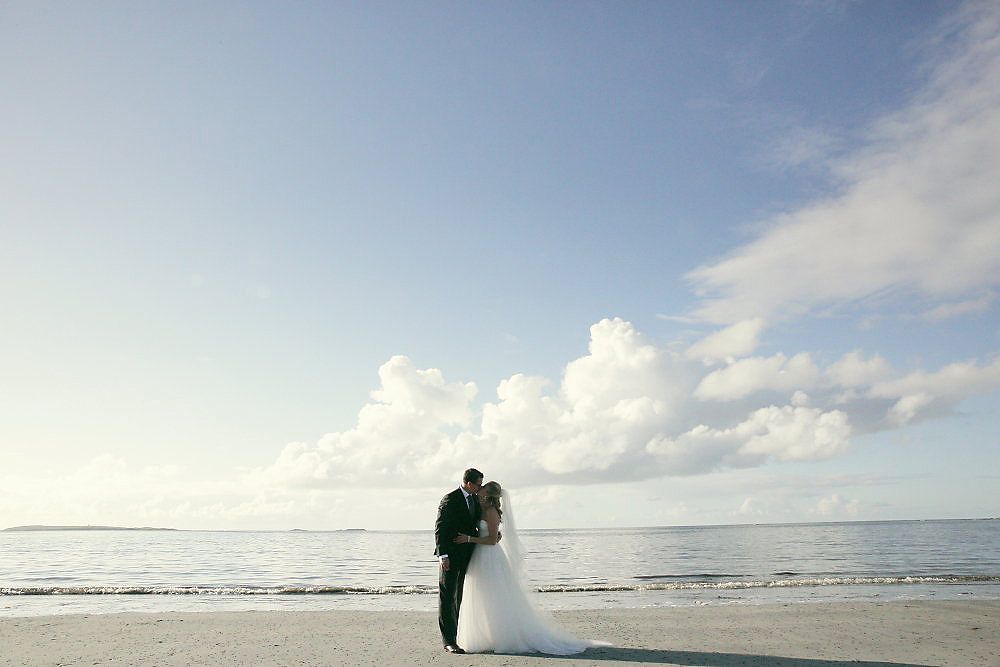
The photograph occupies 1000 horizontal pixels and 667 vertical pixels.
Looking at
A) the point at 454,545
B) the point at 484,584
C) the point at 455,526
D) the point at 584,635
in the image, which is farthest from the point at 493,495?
the point at 584,635

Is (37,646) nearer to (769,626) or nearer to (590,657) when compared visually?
(590,657)

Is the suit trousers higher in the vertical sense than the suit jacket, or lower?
lower

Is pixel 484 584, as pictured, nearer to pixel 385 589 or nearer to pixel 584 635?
pixel 584 635

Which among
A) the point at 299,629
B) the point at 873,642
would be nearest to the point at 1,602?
the point at 299,629

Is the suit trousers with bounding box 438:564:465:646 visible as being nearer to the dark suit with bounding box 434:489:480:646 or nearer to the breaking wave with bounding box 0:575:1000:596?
the dark suit with bounding box 434:489:480:646

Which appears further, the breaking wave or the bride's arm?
the breaking wave

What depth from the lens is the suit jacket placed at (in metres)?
10.0

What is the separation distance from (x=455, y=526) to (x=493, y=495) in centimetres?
76

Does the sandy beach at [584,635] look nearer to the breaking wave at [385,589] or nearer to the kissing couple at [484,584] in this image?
the kissing couple at [484,584]

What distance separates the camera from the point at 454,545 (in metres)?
10.1

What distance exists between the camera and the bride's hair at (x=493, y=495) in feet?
34.0

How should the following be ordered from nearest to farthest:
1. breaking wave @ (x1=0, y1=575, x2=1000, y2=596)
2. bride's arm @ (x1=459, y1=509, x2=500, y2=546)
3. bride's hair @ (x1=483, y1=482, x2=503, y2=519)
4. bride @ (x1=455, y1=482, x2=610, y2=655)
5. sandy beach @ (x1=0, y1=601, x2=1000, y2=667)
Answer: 1. sandy beach @ (x1=0, y1=601, x2=1000, y2=667)
2. bride @ (x1=455, y1=482, x2=610, y2=655)
3. bride's arm @ (x1=459, y1=509, x2=500, y2=546)
4. bride's hair @ (x1=483, y1=482, x2=503, y2=519)
5. breaking wave @ (x1=0, y1=575, x2=1000, y2=596)

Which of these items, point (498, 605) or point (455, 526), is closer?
point (498, 605)

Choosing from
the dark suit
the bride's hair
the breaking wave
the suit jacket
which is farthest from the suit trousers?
the breaking wave
